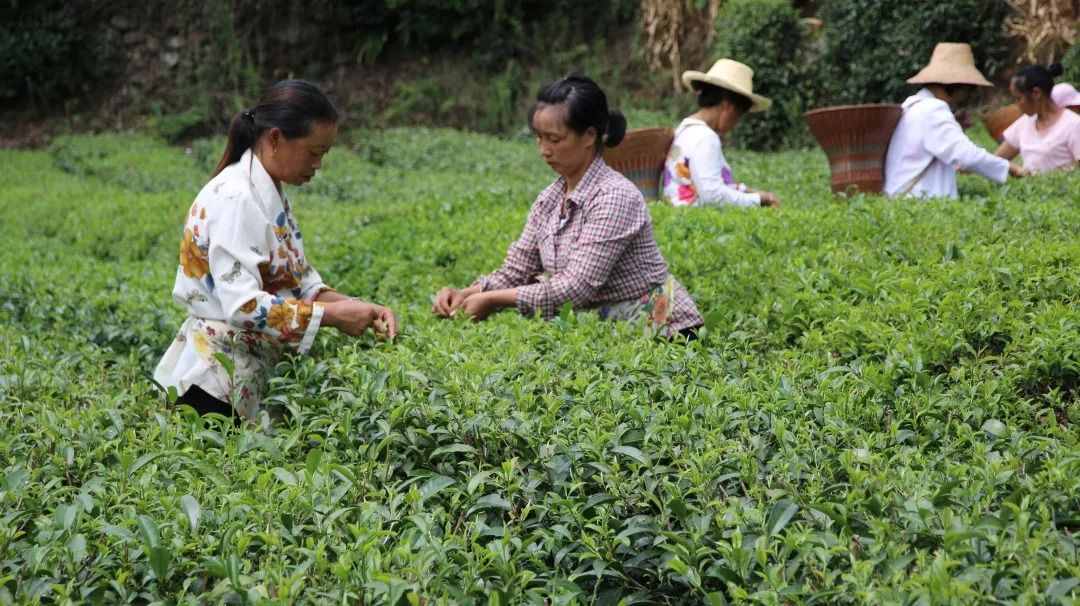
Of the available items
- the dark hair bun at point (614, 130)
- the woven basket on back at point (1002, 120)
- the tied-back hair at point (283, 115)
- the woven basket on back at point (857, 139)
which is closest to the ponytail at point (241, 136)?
the tied-back hair at point (283, 115)

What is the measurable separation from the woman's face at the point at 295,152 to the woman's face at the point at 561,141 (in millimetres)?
813

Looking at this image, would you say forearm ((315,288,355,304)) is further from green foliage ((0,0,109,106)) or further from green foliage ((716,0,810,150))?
green foliage ((0,0,109,106))

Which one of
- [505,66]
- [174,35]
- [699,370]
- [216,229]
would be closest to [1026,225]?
[699,370]

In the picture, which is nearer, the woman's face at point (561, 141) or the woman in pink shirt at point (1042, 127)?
the woman's face at point (561, 141)

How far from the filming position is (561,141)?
13.1ft

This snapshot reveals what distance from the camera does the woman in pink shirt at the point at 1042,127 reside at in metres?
7.39

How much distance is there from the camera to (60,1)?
20.0m

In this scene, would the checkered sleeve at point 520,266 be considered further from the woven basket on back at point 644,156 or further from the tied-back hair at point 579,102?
the woven basket on back at point 644,156

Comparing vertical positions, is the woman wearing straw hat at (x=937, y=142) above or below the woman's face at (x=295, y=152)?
below

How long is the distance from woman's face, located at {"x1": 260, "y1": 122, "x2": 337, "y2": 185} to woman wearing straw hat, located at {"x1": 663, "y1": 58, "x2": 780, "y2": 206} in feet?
9.96

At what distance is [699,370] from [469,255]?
3.27 meters

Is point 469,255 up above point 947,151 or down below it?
below

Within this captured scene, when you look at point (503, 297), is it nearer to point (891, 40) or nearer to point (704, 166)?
point (704, 166)

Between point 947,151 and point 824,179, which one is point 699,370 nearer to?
point 947,151
